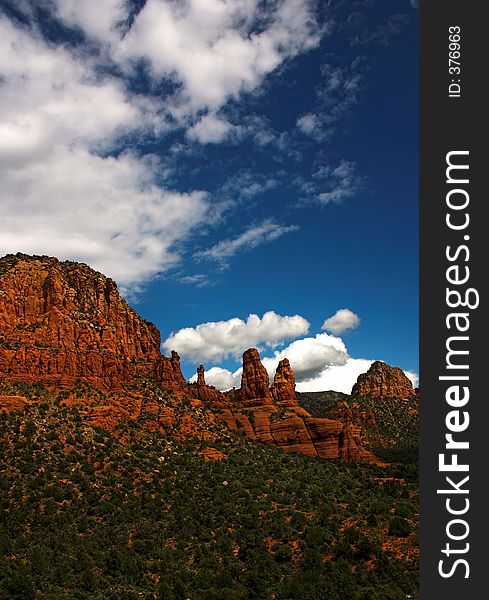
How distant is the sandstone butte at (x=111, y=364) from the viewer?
61031mm

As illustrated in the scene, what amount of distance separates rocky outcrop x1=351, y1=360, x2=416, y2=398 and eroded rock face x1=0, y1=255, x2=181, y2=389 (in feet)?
303

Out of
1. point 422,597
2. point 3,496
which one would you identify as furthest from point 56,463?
point 422,597

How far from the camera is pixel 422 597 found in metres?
11.5

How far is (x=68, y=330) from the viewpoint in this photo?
221 feet

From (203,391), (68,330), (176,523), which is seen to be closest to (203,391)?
(203,391)

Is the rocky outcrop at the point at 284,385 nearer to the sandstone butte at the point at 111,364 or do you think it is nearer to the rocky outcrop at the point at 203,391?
the sandstone butte at the point at 111,364

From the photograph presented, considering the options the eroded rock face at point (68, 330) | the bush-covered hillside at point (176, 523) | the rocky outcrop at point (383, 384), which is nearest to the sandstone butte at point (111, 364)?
the eroded rock face at point (68, 330)

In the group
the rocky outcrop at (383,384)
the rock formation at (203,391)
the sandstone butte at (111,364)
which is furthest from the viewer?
the rocky outcrop at (383,384)

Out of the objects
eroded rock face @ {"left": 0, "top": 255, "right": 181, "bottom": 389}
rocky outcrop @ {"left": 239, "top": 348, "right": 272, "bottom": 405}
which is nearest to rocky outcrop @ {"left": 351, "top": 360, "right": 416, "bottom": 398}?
rocky outcrop @ {"left": 239, "top": 348, "right": 272, "bottom": 405}

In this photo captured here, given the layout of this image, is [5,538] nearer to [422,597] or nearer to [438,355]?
[422,597]

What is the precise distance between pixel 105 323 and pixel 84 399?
17.9m

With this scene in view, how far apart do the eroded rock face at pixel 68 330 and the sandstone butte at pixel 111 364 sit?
13cm

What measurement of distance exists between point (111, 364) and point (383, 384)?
110 metres

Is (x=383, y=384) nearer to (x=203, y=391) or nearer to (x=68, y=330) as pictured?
(x=203, y=391)
